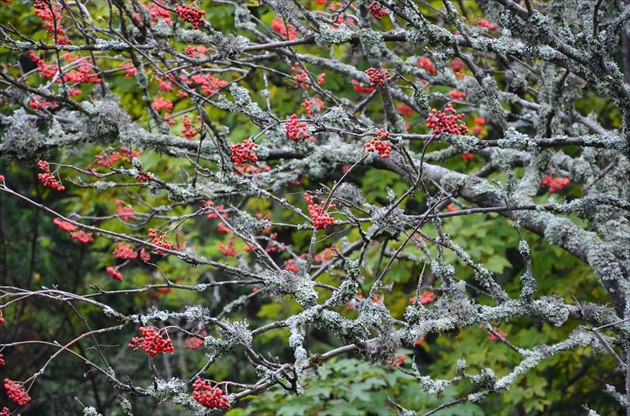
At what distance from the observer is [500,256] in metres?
6.41

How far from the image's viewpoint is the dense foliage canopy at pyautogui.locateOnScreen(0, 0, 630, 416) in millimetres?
2814

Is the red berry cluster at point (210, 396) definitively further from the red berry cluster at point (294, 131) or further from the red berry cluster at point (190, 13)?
the red berry cluster at point (190, 13)

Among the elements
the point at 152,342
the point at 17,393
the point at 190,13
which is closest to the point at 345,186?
the point at 190,13

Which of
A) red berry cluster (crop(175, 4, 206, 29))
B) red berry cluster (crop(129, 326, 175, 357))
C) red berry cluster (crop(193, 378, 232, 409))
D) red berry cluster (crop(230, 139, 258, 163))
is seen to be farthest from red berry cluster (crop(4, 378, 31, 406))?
red berry cluster (crop(175, 4, 206, 29))

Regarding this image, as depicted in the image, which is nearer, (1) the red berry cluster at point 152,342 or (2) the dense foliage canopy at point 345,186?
(1) the red berry cluster at point 152,342

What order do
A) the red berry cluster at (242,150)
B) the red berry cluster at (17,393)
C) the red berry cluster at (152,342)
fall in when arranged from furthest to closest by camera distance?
1. the red berry cluster at (242,150)
2. the red berry cluster at (17,393)
3. the red berry cluster at (152,342)

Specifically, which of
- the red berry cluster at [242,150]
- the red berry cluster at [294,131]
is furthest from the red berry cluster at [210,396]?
the red berry cluster at [294,131]

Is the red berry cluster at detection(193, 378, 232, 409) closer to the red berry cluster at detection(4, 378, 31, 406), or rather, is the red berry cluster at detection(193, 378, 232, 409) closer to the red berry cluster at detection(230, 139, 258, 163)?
the red berry cluster at detection(4, 378, 31, 406)

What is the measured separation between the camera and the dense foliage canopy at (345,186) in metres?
2.81

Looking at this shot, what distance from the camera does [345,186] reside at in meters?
3.65

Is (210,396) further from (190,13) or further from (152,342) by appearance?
(190,13)

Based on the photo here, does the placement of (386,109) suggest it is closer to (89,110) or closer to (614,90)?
(614,90)

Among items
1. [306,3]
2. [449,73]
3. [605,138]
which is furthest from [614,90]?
[306,3]

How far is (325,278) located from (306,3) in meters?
2.63
